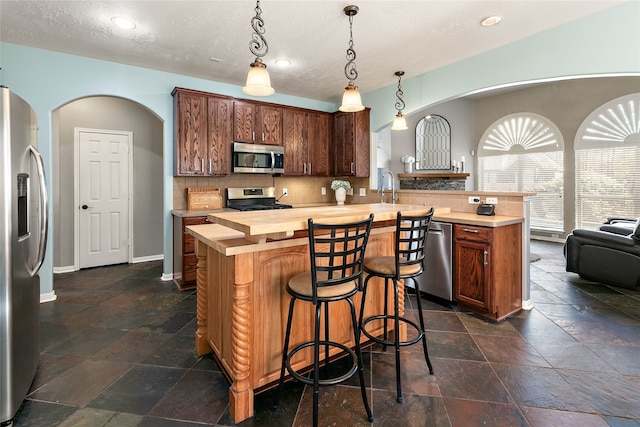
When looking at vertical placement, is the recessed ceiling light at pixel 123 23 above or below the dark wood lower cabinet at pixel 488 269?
above

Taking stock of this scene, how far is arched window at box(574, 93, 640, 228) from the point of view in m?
5.82

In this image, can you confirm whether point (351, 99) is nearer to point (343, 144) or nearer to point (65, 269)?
point (343, 144)

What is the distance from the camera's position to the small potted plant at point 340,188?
532cm

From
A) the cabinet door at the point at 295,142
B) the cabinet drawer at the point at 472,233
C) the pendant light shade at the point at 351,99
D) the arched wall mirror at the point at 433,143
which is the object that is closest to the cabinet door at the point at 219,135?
the cabinet door at the point at 295,142

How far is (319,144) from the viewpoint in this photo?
5.29 m

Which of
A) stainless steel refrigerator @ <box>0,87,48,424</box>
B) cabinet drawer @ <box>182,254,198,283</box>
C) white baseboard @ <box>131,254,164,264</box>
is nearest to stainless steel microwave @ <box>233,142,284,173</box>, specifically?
cabinet drawer @ <box>182,254,198,283</box>

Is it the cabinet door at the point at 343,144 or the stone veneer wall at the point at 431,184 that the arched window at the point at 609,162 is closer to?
the stone veneer wall at the point at 431,184

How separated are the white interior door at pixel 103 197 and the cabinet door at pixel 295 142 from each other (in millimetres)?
2492

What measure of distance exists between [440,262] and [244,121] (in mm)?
3169

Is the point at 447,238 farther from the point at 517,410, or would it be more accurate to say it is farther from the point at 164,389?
the point at 164,389

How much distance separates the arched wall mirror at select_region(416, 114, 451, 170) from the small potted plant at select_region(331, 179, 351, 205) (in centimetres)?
276

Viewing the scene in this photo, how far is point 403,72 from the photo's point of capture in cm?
420

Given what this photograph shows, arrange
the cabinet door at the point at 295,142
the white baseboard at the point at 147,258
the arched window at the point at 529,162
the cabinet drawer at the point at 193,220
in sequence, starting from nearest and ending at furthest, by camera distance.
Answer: the cabinet drawer at the point at 193,220, the cabinet door at the point at 295,142, the white baseboard at the point at 147,258, the arched window at the point at 529,162

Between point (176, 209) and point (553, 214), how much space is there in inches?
290
